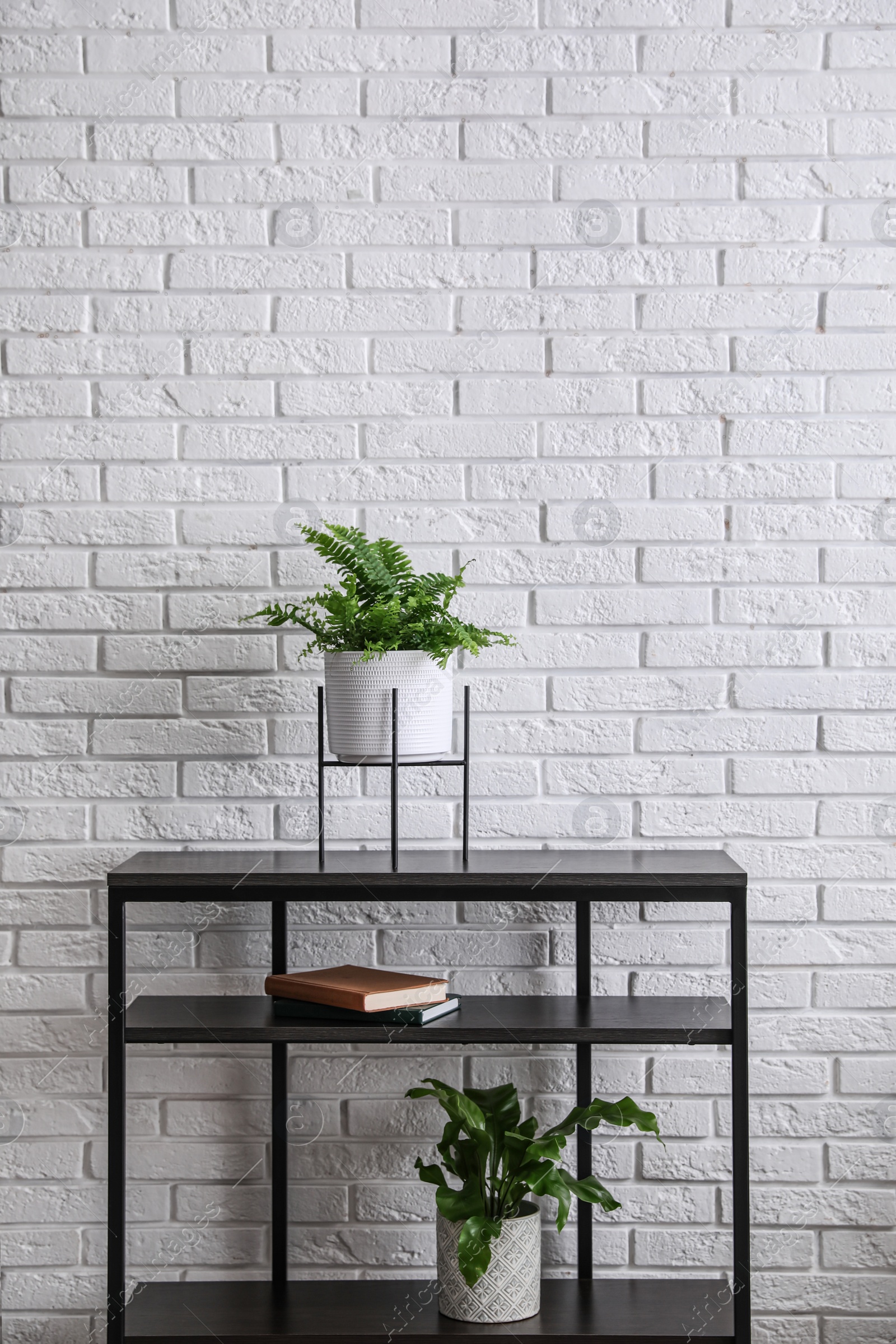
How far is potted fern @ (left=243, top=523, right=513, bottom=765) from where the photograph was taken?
1412 millimetres

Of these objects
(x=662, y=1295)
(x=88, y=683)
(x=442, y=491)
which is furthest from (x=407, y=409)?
(x=662, y=1295)

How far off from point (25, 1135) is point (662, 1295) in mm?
950

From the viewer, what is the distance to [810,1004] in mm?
1637

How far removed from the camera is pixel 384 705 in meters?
1.41

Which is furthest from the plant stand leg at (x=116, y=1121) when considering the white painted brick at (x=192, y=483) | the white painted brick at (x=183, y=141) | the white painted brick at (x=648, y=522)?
the white painted brick at (x=183, y=141)

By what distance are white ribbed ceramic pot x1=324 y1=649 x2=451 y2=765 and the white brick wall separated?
0.23 meters

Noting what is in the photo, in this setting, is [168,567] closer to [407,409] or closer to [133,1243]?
[407,409]

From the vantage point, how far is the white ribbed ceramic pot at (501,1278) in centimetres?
141

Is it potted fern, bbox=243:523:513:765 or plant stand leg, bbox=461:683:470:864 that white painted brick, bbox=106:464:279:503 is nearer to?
potted fern, bbox=243:523:513:765

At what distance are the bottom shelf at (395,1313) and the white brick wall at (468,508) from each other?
3.0 inches

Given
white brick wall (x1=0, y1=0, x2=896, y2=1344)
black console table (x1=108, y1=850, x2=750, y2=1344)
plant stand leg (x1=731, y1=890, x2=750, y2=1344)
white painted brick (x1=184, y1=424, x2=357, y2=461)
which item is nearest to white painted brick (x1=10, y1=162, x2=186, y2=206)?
white brick wall (x1=0, y1=0, x2=896, y2=1344)

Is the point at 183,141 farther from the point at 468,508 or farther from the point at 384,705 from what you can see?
the point at 384,705

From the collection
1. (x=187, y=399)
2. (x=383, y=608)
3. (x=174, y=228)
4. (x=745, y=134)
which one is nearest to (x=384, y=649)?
(x=383, y=608)

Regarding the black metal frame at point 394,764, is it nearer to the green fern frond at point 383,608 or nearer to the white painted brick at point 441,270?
the green fern frond at point 383,608
